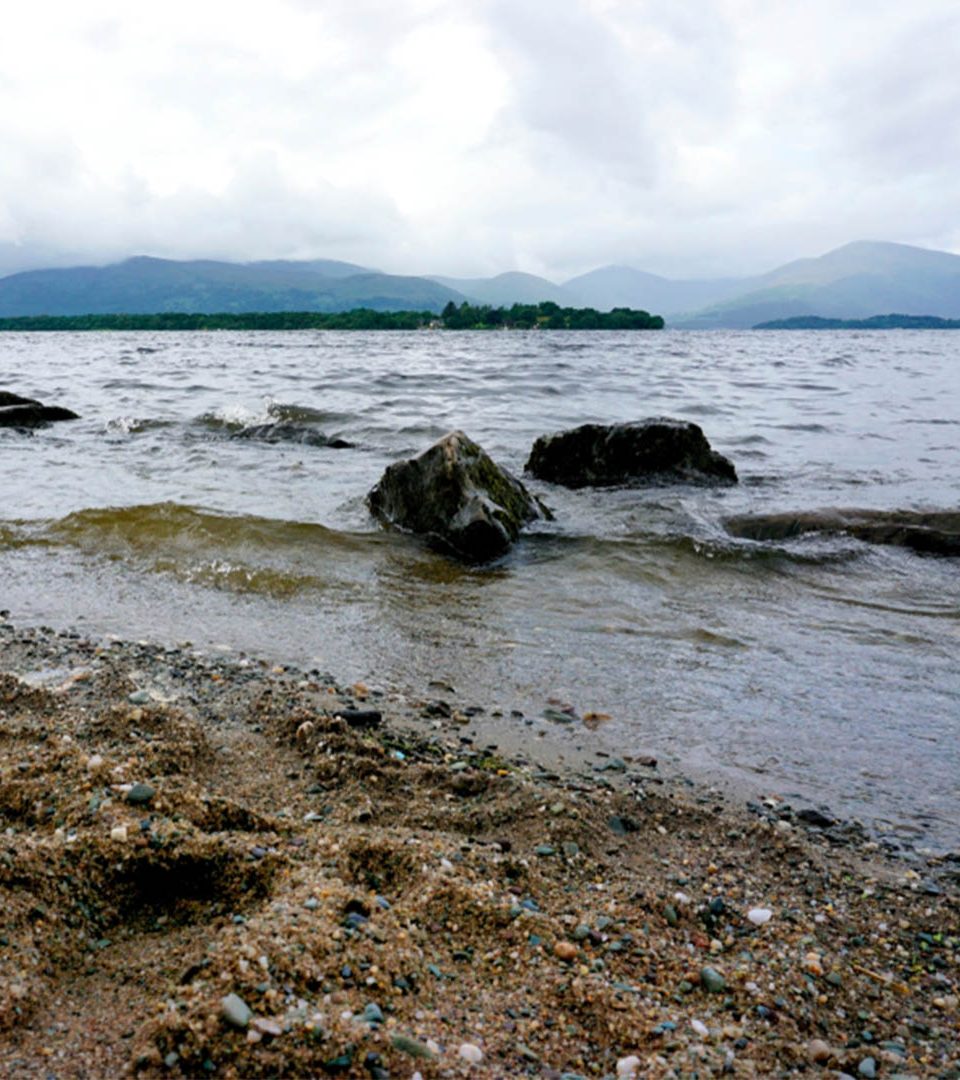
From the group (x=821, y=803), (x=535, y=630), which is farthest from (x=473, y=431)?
(x=821, y=803)

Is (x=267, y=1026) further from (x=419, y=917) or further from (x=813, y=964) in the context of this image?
(x=813, y=964)

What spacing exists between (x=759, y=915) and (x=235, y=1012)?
1792 mm

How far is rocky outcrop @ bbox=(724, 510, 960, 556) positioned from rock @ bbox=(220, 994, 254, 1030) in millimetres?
7722

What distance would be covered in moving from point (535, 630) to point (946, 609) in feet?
11.2

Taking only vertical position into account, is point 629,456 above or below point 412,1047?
above

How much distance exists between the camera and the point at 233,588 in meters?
6.72

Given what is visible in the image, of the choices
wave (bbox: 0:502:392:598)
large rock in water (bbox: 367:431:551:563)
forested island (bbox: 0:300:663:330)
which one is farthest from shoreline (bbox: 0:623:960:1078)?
forested island (bbox: 0:300:663:330)

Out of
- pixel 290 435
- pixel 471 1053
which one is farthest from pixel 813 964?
pixel 290 435

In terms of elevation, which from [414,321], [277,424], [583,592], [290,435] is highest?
[414,321]

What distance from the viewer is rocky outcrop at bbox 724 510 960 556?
27.7ft

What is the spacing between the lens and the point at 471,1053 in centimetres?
205

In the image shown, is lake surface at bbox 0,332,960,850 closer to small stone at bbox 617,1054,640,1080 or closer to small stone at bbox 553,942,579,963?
small stone at bbox 553,942,579,963

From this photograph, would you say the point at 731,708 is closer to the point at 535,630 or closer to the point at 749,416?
the point at 535,630

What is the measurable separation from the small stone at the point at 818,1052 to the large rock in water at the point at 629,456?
9.25 meters
